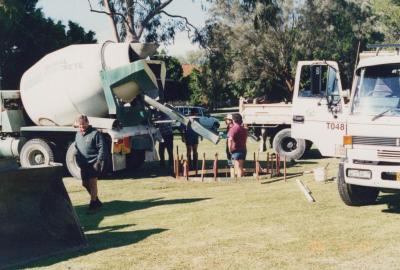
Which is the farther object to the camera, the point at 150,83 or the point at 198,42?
the point at 198,42

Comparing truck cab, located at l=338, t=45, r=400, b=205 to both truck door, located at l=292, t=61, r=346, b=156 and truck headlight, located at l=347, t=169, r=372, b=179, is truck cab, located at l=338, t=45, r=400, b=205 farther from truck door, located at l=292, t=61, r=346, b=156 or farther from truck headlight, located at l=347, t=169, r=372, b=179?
truck door, located at l=292, t=61, r=346, b=156

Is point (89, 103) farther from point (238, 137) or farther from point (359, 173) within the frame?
point (359, 173)

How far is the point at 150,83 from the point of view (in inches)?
557

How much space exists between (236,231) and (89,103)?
7.18 metres

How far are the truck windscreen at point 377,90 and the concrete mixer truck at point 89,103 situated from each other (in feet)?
17.0

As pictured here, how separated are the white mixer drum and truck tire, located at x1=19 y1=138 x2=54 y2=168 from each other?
65cm

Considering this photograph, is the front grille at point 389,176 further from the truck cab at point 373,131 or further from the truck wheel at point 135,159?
the truck wheel at point 135,159

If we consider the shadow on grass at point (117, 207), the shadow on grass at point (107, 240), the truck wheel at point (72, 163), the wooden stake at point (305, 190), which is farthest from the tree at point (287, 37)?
the shadow on grass at point (107, 240)

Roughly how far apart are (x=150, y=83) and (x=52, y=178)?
6.39m

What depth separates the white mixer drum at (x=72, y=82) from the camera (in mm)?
14094

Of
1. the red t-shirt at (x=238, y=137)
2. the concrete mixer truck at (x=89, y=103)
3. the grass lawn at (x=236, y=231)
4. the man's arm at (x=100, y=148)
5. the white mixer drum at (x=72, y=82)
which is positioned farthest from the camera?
the white mixer drum at (x=72, y=82)

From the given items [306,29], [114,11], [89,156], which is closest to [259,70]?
[306,29]

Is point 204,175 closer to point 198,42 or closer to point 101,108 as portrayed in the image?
point 101,108

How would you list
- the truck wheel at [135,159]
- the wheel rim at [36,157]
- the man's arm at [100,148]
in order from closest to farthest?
the man's arm at [100,148] < the wheel rim at [36,157] < the truck wheel at [135,159]
